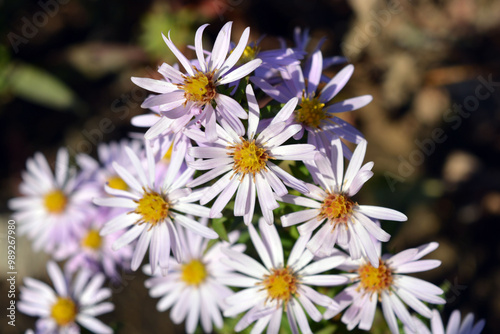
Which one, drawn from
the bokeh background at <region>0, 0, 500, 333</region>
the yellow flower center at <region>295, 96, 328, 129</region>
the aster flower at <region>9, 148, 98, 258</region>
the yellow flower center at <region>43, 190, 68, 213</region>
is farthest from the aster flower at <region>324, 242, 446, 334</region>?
the yellow flower center at <region>43, 190, 68, 213</region>

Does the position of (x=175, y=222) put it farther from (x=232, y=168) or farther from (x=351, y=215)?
(x=351, y=215)

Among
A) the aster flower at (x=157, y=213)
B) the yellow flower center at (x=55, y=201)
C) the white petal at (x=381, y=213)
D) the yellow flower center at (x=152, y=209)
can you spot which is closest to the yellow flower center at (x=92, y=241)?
the yellow flower center at (x=55, y=201)

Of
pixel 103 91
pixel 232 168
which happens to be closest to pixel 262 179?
pixel 232 168

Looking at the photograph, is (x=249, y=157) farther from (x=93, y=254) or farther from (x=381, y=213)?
(x=93, y=254)

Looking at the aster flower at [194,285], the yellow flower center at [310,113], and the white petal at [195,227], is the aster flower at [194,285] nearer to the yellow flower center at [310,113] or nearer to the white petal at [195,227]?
the white petal at [195,227]

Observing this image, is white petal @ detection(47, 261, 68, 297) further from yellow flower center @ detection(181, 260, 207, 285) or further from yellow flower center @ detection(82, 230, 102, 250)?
yellow flower center @ detection(181, 260, 207, 285)

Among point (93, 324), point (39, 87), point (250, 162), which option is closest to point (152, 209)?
point (250, 162)
